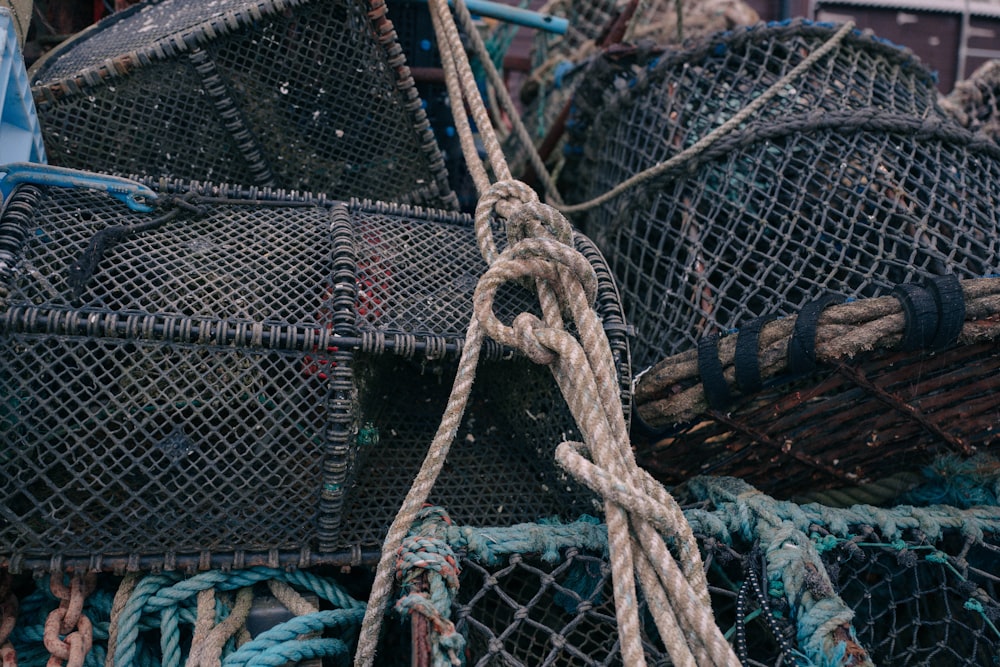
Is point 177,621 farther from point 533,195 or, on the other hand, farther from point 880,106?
point 880,106

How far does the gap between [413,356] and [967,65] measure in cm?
418

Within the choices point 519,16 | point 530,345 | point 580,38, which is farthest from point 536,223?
point 580,38

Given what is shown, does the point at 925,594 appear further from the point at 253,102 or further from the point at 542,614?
the point at 253,102

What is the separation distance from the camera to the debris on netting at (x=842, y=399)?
1238 mm

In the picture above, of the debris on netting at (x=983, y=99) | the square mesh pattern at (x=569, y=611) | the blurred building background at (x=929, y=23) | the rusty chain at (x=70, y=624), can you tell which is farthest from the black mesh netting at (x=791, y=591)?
the blurred building background at (x=929, y=23)

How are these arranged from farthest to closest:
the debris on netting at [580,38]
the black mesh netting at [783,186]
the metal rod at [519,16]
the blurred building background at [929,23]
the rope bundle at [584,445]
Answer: the blurred building background at [929,23], the debris on netting at [580,38], the metal rod at [519,16], the black mesh netting at [783,186], the rope bundle at [584,445]

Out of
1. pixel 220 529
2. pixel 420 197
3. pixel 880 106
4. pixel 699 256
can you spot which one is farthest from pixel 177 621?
pixel 880 106

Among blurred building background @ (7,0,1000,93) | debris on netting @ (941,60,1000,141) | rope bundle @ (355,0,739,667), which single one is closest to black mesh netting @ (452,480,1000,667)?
rope bundle @ (355,0,739,667)

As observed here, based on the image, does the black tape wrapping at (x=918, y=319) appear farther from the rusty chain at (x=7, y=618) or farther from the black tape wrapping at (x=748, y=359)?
the rusty chain at (x=7, y=618)

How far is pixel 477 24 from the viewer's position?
99.5 inches

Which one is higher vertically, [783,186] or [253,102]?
[253,102]

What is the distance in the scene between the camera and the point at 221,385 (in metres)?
1.16

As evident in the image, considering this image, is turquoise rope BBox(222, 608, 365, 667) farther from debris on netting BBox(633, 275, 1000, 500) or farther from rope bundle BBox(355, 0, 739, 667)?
debris on netting BBox(633, 275, 1000, 500)

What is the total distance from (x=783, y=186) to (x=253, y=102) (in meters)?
1.01
